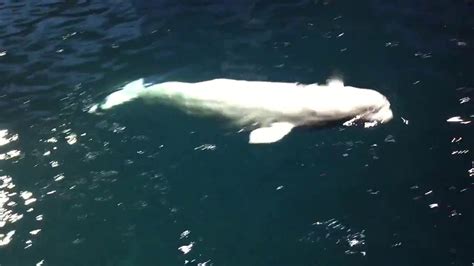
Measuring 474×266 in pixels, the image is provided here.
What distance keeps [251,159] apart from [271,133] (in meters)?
0.41

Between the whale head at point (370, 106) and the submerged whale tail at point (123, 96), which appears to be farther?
the submerged whale tail at point (123, 96)

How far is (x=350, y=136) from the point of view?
686cm

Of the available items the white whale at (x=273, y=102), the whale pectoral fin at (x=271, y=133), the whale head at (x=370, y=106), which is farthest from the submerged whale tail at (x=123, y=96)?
the whale head at (x=370, y=106)

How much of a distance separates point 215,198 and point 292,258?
135 centimetres

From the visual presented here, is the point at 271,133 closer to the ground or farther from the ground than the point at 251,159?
farther from the ground

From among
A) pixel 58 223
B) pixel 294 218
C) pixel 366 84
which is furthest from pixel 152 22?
pixel 294 218

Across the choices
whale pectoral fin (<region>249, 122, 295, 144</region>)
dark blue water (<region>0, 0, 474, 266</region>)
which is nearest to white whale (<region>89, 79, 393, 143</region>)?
whale pectoral fin (<region>249, 122, 295, 144</region>)

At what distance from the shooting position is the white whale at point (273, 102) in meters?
6.85

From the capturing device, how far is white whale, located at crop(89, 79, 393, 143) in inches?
270

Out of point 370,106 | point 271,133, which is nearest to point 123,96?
point 271,133

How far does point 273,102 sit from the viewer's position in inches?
284

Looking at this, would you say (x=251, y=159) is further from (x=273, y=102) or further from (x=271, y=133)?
(x=273, y=102)

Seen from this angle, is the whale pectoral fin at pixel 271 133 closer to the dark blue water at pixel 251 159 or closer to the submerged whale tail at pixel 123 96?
the dark blue water at pixel 251 159

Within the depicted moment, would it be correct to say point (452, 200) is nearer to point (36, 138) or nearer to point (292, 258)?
point (292, 258)
